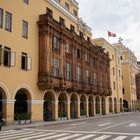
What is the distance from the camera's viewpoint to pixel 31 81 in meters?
31.7

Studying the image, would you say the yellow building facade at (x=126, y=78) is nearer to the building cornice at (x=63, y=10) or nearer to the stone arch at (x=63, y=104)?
the building cornice at (x=63, y=10)

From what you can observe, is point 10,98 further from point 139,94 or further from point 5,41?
point 139,94

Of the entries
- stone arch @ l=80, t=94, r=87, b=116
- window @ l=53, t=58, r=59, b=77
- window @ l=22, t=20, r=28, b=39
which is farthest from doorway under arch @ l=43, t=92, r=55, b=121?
stone arch @ l=80, t=94, r=87, b=116

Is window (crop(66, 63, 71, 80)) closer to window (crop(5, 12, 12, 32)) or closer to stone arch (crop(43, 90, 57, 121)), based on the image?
stone arch (crop(43, 90, 57, 121))

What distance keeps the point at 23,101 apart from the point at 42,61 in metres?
5.22

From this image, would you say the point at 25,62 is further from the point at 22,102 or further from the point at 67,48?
the point at 67,48

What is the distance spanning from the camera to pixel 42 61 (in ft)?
109

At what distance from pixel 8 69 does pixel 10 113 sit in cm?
435

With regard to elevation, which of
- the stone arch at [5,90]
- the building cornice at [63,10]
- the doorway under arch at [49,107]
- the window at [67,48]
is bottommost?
the doorway under arch at [49,107]

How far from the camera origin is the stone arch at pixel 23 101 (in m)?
31.3

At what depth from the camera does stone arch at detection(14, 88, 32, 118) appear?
31.3m

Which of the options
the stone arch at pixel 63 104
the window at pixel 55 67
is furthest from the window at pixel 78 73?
the window at pixel 55 67

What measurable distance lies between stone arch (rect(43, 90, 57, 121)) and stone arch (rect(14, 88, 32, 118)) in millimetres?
3445

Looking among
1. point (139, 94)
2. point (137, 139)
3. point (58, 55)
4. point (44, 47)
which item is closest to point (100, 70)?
point (58, 55)
